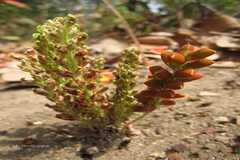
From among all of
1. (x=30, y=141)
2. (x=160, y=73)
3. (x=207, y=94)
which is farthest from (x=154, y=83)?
(x=207, y=94)

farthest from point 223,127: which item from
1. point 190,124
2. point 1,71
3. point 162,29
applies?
point 162,29

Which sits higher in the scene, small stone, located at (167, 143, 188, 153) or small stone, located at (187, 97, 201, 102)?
small stone, located at (187, 97, 201, 102)

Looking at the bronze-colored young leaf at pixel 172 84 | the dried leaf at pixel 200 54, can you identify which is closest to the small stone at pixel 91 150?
the bronze-colored young leaf at pixel 172 84

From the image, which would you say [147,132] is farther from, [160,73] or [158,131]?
[160,73]

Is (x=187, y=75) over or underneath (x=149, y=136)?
over

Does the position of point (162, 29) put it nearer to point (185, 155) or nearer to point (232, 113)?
point (232, 113)

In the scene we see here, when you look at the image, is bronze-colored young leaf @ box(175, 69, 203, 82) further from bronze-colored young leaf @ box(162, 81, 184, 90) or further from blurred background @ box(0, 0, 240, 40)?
blurred background @ box(0, 0, 240, 40)

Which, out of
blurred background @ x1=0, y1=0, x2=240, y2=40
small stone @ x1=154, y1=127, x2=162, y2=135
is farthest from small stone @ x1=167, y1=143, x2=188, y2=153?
blurred background @ x1=0, y1=0, x2=240, y2=40

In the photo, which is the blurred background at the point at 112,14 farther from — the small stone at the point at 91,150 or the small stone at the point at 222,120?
the small stone at the point at 91,150
